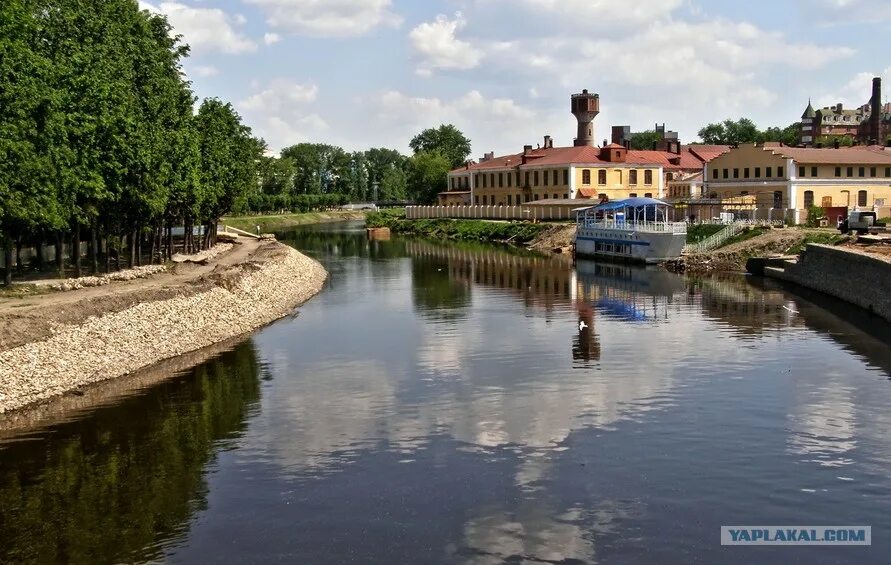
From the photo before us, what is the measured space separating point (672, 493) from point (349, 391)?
15092mm

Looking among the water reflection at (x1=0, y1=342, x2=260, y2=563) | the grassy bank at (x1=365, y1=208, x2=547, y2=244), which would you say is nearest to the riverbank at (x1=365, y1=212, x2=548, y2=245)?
the grassy bank at (x1=365, y1=208, x2=547, y2=244)

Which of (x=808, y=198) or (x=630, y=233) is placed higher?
(x=808, y=198)

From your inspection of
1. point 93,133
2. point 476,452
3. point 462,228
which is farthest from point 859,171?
point 476,452

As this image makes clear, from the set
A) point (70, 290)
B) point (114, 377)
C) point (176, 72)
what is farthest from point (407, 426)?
point (176, 72)

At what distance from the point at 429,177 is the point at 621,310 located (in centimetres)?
12645

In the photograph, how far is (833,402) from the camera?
1252 inches

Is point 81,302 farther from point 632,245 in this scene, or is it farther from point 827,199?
point 827,199

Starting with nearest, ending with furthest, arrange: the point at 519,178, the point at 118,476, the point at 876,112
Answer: the point at 118,476, the point at 519,178, the point at 876,112

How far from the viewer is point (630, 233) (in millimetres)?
86812

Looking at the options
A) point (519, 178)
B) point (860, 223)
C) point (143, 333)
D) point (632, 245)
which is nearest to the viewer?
point (143, 333)

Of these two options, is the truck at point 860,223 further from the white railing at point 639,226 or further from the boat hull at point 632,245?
the white railing at point 639,226

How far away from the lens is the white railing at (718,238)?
8575 cm

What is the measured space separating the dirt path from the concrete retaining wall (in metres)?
39.1

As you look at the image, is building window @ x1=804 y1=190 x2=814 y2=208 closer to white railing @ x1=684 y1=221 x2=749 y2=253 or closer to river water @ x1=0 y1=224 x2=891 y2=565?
white railing @ x1=684 y1=221 x2=749 y2=253
